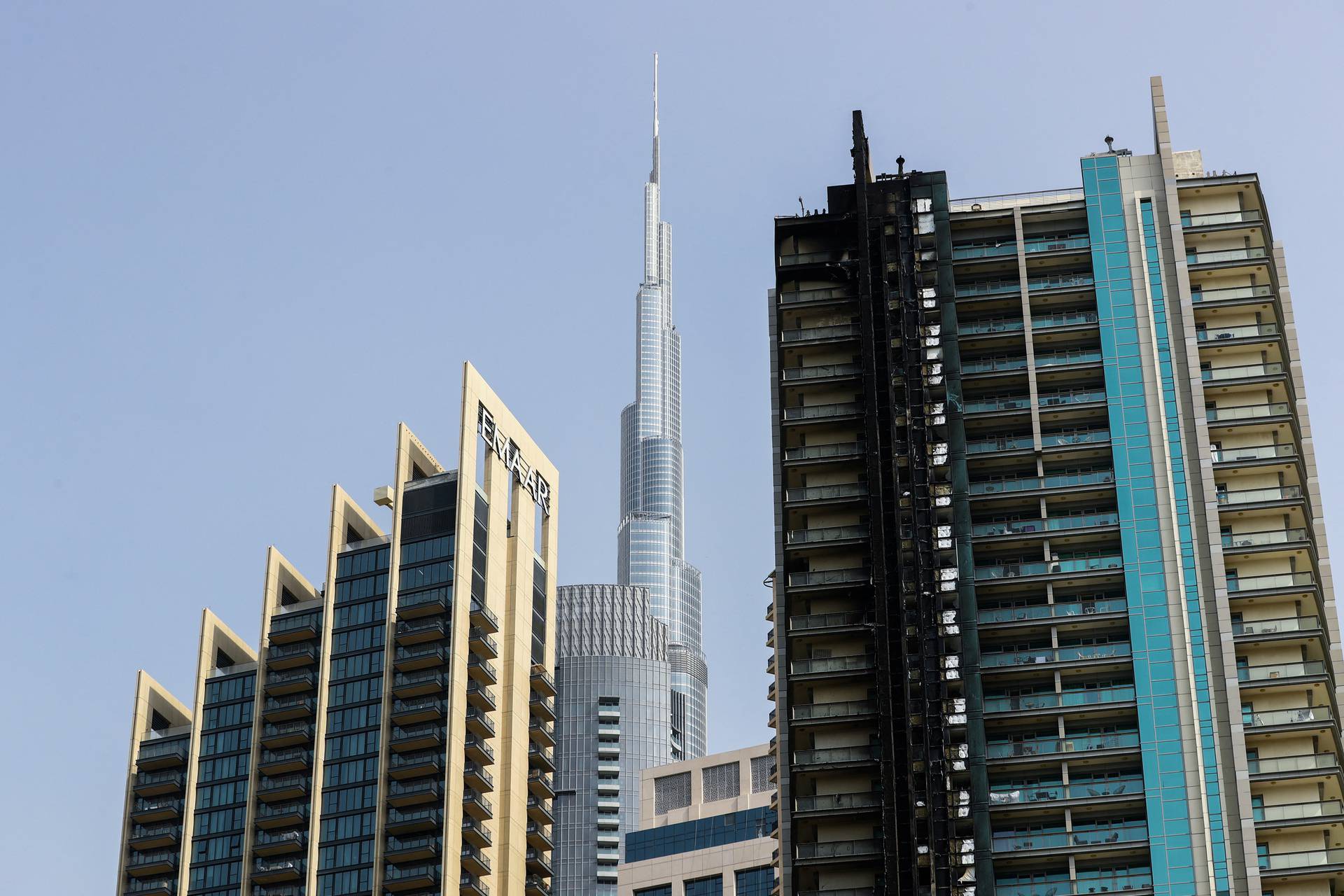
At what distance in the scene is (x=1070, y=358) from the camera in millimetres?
142125

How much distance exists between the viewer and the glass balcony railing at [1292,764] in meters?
127

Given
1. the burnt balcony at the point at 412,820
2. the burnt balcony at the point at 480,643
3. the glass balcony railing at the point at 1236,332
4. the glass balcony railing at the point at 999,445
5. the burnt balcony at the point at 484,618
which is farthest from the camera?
the burnt balcony at the point at 484,618

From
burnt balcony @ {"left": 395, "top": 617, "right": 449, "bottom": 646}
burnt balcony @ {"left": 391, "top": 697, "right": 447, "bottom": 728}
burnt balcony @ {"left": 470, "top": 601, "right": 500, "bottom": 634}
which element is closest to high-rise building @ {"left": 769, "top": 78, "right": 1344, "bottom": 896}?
burnt balcony @ {"left": 470, "top": 601, "right": 500, "bottom": 634}

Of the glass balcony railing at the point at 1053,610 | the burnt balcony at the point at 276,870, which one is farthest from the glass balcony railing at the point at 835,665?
the burnt balcony at the point at 276,870

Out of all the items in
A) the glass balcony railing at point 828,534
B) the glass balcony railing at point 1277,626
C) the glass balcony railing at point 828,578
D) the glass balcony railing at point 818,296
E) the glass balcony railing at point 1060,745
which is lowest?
the glass balcony railing at point 1060,745

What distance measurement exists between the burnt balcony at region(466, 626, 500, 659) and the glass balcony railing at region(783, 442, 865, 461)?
2400 inches

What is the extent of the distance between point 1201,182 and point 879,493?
33984mm

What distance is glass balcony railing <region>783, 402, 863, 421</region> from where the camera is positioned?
140m

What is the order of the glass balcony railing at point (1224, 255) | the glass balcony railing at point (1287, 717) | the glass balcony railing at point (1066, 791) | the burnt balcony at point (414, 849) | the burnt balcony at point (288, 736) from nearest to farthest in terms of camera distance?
the glass balcony railing at point (1066, 791) → the glass balcony railing at point (1287, 717) → the glass balcony railing at point (1224, 255) → the burnt balcony at point (414, 849) → the burnt balcony at point (288, 736)

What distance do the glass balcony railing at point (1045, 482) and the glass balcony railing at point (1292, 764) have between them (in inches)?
822

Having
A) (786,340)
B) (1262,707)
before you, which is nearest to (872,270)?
(786,340)

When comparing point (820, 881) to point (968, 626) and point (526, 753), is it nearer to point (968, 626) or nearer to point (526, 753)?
point (968, 626)

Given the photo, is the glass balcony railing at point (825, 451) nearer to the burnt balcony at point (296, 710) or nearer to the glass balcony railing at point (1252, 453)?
the glass balcony railing at point (1252, 453)

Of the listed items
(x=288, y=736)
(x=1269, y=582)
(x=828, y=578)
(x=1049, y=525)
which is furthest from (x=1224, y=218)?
(x=288, y=736)
